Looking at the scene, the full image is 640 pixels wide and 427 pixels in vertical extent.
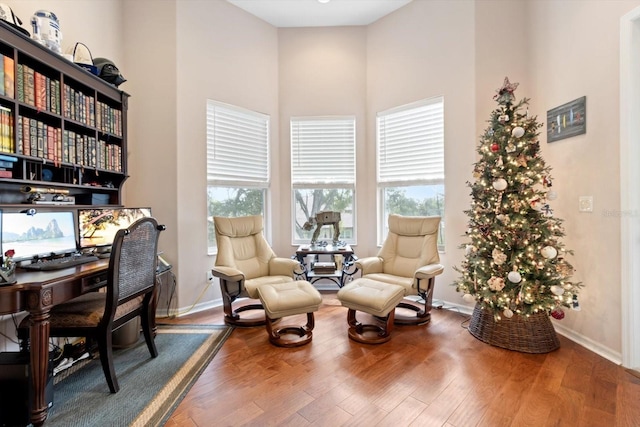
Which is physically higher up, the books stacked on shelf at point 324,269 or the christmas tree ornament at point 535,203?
the christmas tree ornament at point 535,203

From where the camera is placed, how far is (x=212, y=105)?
328 centimetres

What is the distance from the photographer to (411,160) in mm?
3512

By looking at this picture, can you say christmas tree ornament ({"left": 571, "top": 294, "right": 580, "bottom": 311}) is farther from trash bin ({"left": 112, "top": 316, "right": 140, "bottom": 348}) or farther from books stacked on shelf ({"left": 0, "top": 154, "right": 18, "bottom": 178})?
books stacked on shelf ({"left": 0, "top": 154, "right": 18, "bottom": 178})

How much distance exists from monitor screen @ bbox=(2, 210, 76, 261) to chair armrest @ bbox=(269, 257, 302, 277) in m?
1.67

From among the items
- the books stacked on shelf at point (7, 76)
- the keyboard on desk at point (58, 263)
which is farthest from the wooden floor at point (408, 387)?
the books stacked on shelf at point (7, 76)

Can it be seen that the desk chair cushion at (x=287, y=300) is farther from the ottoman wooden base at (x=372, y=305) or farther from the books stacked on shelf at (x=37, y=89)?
the books stacked on shelf at (x=37, y=89)

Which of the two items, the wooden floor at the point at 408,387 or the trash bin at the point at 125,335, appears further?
the trash bin at the point at 125,335

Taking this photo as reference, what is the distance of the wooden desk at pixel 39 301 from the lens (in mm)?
1333

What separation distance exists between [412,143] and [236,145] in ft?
7.20

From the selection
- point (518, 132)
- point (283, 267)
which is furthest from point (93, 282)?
point (518, 132)

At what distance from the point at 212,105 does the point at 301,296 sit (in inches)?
95.6

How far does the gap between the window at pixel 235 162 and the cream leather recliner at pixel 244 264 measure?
437 millimetres

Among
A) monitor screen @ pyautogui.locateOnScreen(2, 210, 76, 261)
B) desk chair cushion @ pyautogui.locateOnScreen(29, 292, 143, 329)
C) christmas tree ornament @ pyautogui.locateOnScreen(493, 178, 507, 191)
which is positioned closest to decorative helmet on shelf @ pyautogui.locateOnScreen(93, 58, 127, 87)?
monitor screen @ pyautogui.locateOnScreen(2, 210, 76, 261)

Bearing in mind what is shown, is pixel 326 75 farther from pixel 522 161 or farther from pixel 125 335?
pixel 125 335
